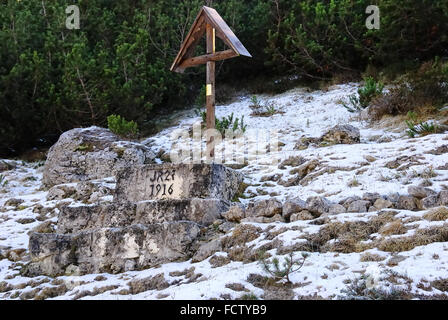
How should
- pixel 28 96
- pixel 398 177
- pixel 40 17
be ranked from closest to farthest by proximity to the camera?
pixel 398 177
pixel 28 96
pixel 40 17

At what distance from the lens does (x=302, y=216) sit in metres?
5.50

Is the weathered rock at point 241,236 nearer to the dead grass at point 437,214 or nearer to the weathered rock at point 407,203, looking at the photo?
the weathered rock at point 407,203

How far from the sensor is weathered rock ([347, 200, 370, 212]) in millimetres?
5375

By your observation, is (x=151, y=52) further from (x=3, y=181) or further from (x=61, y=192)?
(x=61, y=192)

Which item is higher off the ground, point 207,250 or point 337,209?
point 337,209

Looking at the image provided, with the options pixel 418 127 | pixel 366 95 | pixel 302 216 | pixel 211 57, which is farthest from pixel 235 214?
pixel 366 95

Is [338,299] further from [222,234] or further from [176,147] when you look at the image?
[176,147]

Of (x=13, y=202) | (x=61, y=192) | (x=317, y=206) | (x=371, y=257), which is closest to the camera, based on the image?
(x=371, y=257)

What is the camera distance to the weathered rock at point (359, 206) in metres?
5.38

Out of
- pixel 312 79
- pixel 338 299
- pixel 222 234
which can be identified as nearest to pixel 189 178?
pixel 222 234

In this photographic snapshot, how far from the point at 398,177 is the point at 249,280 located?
313 centimetres

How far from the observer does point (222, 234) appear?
5.63 metres

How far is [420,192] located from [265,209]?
73.3 inches

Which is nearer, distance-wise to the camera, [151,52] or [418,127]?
[418,127]
